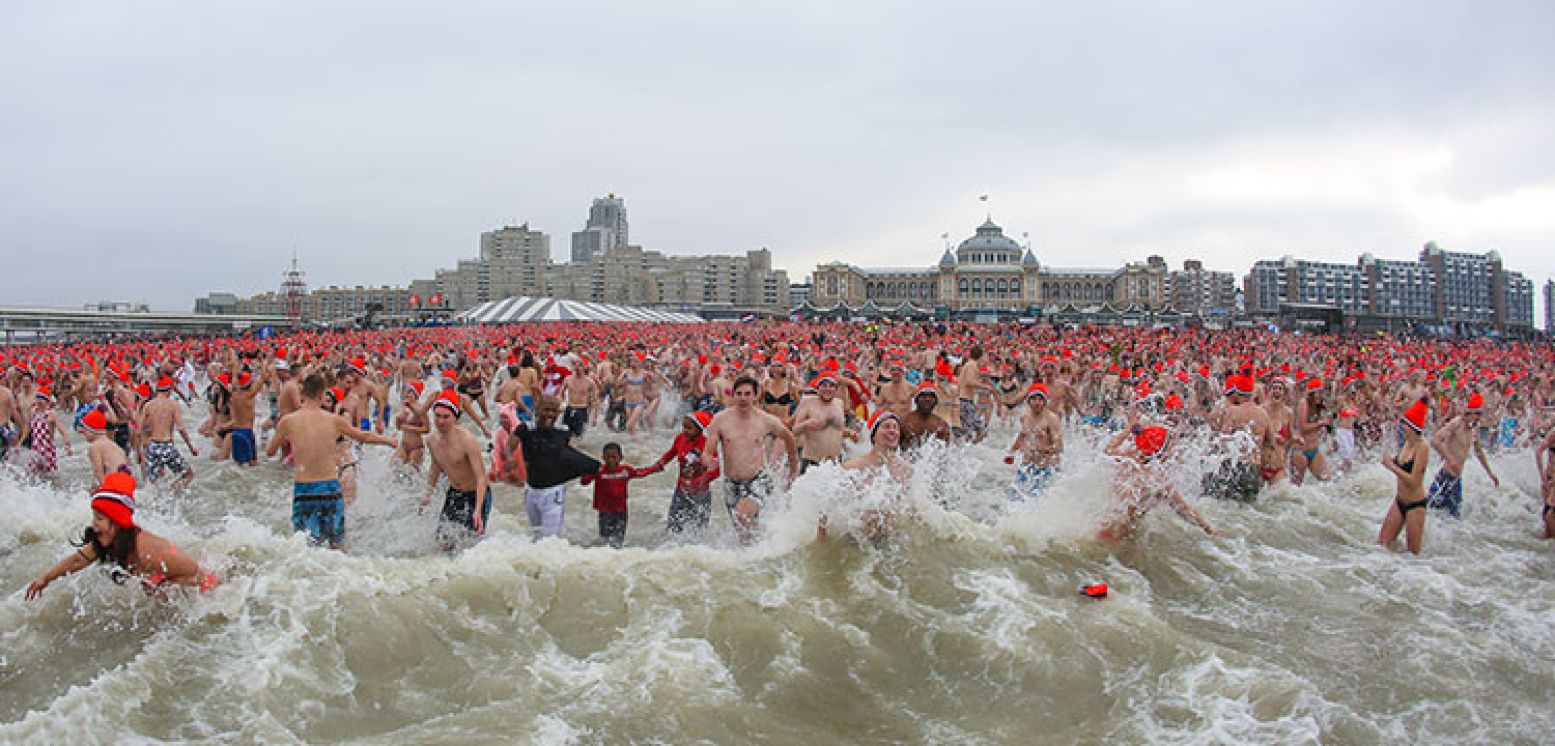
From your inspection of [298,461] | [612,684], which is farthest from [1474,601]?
[298,461]

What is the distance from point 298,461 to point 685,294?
148 meters

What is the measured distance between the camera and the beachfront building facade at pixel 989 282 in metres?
118

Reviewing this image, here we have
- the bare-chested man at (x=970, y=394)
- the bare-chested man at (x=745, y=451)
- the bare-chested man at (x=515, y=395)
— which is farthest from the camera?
the bare-chested man at (x=970, y=394)

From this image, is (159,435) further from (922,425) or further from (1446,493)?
(1446,493)

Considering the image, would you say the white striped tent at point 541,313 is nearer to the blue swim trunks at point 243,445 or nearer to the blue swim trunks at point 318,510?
the blue swim trunks at point 243,445

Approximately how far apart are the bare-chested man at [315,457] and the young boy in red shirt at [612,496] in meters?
1.44

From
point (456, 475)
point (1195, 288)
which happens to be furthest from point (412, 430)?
point (1195, 288)

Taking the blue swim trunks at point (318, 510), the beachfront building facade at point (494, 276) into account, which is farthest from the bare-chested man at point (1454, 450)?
the beachfront building facade at point (494, 276)

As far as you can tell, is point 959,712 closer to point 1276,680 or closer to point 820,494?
point 1276,680

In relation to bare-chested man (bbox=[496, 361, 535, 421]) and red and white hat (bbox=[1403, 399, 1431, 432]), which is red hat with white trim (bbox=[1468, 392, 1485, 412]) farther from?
bare-chested man (bbox=[496, 361, 535, 421])

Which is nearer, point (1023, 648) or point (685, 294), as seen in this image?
point (1023, 648)

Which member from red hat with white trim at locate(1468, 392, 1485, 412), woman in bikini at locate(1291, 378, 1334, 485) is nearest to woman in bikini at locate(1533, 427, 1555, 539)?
red hat with white trim at locate(1468, 392, 1485, 412)

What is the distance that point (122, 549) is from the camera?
4141mm

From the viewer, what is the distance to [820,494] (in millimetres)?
6074
